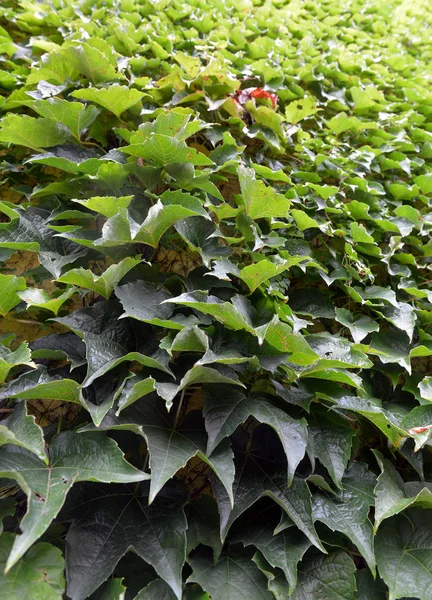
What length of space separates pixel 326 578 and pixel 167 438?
423 mm

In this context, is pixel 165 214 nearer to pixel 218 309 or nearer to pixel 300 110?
pixel 218 309

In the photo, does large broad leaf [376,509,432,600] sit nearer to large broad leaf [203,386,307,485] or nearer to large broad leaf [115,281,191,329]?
large broad leaf [203,386,307,485]

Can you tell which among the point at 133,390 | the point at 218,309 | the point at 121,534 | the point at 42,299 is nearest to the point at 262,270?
the point at 218,309

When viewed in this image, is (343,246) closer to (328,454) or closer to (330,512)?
(328,454)

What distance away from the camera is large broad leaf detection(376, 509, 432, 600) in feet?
2.66

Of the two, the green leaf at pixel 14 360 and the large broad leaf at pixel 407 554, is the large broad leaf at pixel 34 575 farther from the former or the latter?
the large broad leaf at pixel 407 554

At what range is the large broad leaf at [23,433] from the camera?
0.68m

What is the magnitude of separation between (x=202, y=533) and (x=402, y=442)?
50 cm

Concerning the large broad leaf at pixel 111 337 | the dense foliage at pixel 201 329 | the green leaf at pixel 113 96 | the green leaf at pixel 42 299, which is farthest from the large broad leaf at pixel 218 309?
the green leaf at pixel 113 96

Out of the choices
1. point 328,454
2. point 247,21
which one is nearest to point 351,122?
point 247,21

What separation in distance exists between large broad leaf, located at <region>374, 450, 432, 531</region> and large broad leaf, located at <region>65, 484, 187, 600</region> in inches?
15.3

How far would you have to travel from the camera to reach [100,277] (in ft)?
2.87

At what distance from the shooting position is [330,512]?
34.0 inches

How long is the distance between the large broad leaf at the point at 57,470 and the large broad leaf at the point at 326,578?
43 cm
